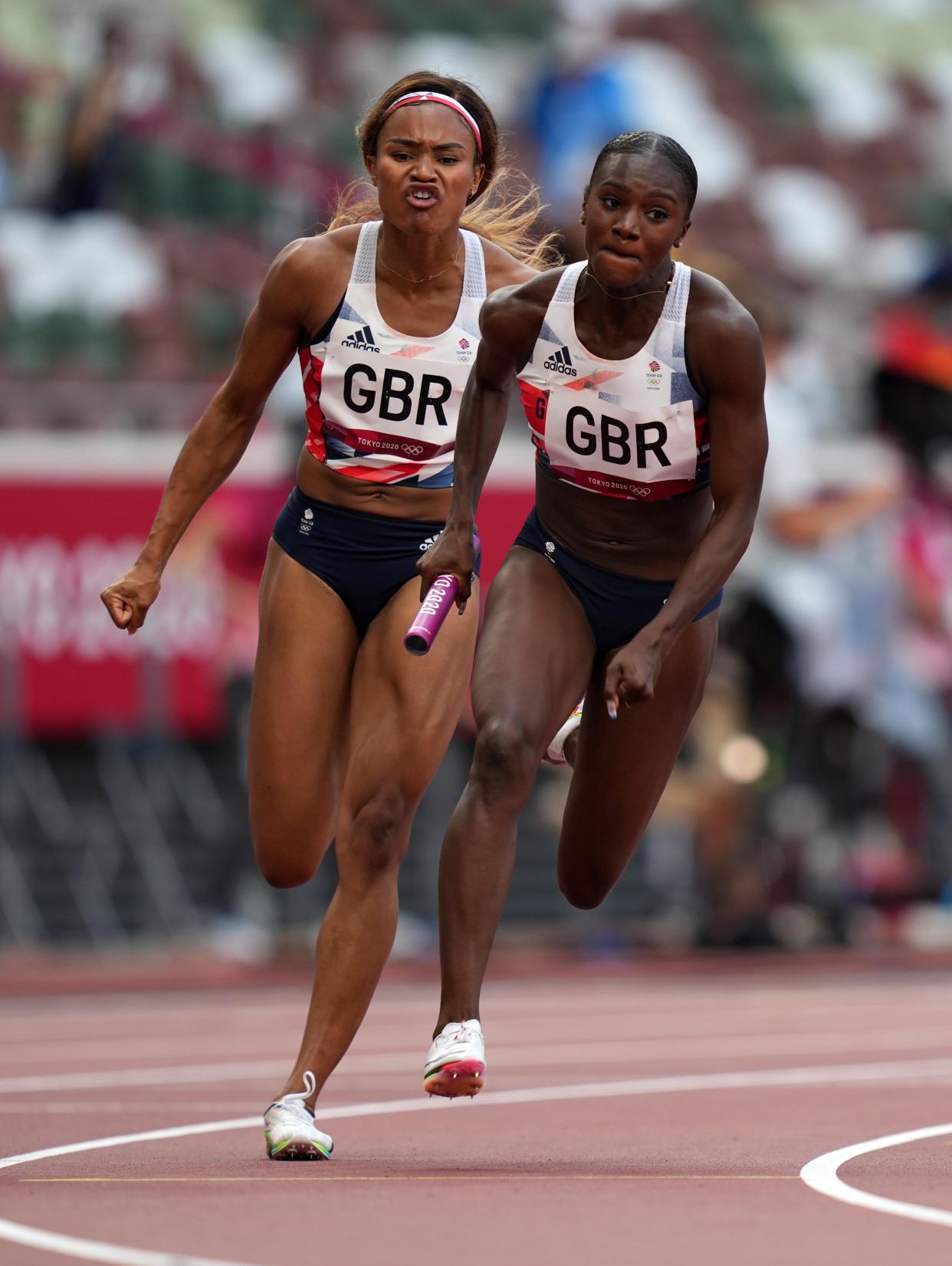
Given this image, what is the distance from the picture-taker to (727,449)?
583cm

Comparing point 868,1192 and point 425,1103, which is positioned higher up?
point 425,1103

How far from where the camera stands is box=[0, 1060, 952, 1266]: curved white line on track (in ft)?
13.7

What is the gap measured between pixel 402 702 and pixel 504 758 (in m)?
0.50

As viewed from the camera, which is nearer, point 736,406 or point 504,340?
point 736,406

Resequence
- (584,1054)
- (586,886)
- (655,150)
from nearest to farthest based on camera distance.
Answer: (655,150) < (586,886) < (584,1054)

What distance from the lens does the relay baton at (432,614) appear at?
18.6ft

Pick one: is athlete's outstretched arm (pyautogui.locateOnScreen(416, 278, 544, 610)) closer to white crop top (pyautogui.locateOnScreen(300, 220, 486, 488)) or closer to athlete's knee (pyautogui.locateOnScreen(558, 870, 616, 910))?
white crop top (pyautogui.locateOnScreen(300, 220, 486, 488))

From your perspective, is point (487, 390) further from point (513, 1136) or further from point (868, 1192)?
point (868, 1192)

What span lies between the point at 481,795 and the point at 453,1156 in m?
0.98

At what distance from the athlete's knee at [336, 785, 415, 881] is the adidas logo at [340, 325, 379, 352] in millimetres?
1183

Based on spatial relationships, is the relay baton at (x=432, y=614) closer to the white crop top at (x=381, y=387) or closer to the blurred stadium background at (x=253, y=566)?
the white crop top at (x=381, y=387)

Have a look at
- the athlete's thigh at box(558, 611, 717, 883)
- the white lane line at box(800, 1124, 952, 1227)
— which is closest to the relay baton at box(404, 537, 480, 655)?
the athlete's thigh at box(558, 611, 717, 883)

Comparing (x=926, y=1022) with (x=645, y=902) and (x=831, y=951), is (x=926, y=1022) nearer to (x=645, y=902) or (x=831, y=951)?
(x=831, y=951)

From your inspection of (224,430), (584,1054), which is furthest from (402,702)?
(584,1054)
